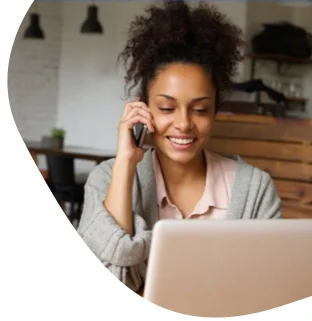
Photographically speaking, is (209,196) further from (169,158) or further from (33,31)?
(33,31)

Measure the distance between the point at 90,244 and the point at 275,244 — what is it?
23 cm

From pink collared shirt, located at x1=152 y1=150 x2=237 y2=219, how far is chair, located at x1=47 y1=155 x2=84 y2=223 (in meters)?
1.63

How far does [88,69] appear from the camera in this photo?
3.44 metres

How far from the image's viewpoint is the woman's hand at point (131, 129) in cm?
78

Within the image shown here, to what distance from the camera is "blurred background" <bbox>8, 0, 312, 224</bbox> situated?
2.94m

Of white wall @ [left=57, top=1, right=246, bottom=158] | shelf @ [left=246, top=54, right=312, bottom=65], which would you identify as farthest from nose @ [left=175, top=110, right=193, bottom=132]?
white wall @ [left=57, top=1, right=246, bottom=158]

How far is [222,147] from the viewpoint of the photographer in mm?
1232

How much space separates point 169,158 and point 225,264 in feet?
0.81

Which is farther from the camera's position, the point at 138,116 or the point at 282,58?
the point at 282,58

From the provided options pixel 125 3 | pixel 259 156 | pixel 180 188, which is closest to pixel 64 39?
pixel 125 3

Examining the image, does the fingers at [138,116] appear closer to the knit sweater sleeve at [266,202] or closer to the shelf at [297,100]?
the knit sweater sleeve at [266,202]

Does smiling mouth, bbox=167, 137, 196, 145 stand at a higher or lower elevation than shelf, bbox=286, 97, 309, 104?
lower

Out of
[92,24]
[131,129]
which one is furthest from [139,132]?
[92,24]

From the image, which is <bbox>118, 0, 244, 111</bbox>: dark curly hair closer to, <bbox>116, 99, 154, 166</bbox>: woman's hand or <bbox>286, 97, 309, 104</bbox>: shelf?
<bbox>116, 99, 154, 166</bbox>: woman's hand
